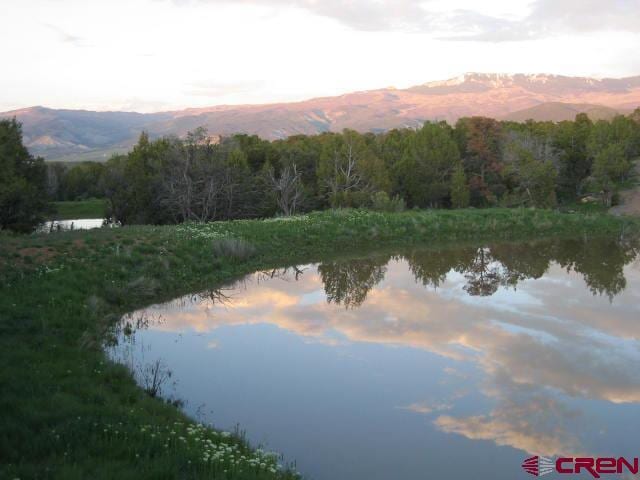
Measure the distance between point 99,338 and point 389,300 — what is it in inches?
357

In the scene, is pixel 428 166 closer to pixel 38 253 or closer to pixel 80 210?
pixel 80 210

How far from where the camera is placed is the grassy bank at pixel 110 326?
648 cm

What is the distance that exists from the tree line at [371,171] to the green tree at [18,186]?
234 centimetres

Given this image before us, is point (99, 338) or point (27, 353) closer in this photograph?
point (27, 353)

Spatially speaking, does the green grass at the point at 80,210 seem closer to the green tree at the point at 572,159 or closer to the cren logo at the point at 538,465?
the green tree at the point at 572,159

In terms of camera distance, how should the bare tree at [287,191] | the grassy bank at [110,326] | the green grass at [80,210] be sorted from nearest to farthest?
the grassy bank at [110,326] < the bare tree at [287,191] < the green grass at [80,210]

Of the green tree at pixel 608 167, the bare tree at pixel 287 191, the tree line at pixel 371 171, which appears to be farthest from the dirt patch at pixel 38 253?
the green tree at pixel 608 167

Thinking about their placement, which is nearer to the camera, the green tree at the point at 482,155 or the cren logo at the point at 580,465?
the cren logo at the point at 580,465

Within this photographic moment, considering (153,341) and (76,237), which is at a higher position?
(76,237)

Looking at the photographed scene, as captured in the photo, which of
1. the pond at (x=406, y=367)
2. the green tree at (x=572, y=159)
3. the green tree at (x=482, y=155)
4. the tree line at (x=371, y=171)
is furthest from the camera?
the green tree at (x=572, y=159)

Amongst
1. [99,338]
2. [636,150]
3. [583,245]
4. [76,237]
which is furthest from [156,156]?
[636,150]

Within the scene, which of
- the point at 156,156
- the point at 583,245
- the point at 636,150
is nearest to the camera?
the point at 583,245

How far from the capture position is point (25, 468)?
5.92 m

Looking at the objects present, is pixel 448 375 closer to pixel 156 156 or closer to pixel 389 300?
pixel 389 300
